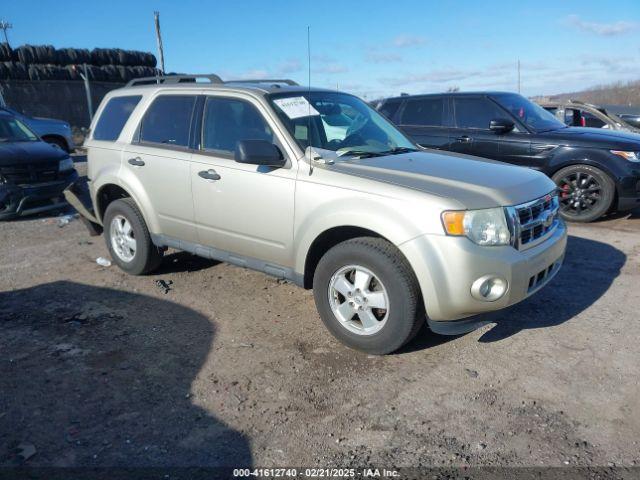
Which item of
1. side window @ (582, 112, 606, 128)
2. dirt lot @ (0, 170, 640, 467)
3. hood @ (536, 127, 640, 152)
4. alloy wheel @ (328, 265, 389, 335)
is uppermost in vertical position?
side window @ (582, 112, 606, 128)

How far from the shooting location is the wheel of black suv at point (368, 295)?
3.39 metres

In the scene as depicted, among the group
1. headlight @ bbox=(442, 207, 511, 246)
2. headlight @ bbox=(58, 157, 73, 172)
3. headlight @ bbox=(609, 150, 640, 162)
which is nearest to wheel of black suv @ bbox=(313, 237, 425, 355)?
headlight @ bbox=(442, 207, 511, 246)

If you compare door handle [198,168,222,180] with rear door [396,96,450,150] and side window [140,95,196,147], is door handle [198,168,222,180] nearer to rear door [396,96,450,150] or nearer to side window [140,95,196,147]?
side window [140,95,196,147]

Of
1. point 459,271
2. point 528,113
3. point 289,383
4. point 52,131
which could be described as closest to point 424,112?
point 528,113

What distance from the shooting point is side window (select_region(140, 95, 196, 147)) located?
470cm

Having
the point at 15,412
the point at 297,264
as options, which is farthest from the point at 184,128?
the point at 15,412

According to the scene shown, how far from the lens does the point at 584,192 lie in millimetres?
7172

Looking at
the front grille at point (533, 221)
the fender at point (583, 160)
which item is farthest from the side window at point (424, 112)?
the front grille at point (533, 221)

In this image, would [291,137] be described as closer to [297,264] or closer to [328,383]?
[297,264]

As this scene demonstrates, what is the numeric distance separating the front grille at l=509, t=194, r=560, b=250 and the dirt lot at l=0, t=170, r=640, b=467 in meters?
0.80

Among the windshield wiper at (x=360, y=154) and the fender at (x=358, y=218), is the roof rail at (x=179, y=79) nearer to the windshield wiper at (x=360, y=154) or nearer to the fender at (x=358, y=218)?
the windshield wiper at (x=360, y=154)

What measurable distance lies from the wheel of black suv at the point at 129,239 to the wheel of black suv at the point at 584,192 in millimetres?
5519

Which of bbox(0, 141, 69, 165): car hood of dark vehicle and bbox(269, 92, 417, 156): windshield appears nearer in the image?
bbox(269, 92, 417, 156): windshield

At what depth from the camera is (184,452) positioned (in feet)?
8.79
